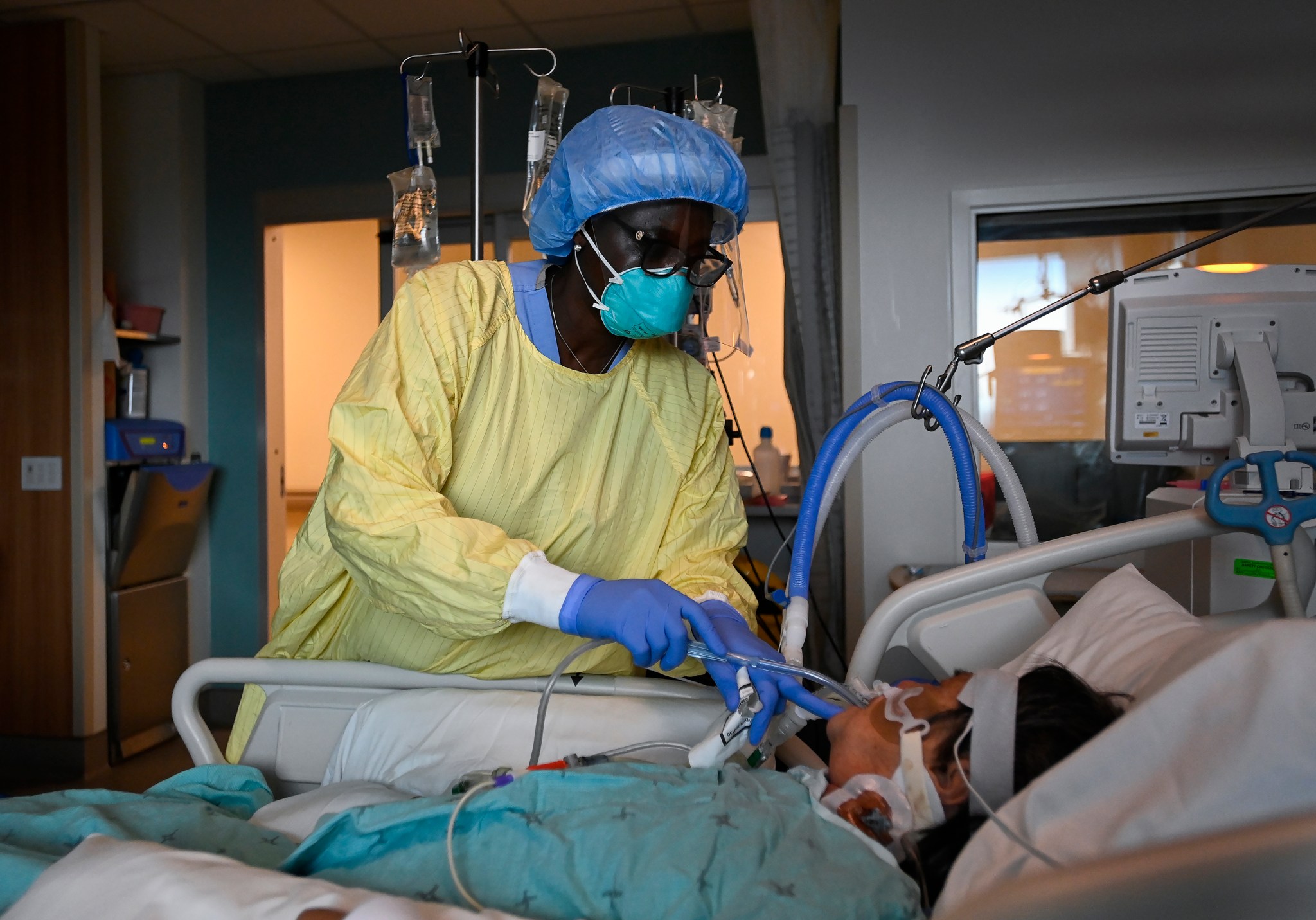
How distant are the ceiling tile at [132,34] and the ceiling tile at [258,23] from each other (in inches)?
2.6

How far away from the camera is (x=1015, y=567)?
1261mm

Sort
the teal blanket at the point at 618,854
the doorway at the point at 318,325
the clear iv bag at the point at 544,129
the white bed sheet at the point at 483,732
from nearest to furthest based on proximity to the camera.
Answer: the teal blanket at the point at 618,854, the white bed sheet at the point at 483,732, the clear iv bag at the point at 544,129, the doorway at the point at 318,325

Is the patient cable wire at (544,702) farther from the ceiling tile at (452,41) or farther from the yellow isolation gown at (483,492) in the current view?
the ceiling tile at (452,41)

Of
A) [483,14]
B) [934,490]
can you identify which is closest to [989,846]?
[934,490]

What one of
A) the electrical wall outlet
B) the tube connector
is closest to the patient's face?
the tube connector

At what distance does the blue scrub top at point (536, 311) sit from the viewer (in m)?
1.36

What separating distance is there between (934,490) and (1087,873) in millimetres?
2189

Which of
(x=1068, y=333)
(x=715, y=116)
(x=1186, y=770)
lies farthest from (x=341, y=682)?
(x=1068, y=333)

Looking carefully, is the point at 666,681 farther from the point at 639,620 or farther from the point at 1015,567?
the point at 1015,567

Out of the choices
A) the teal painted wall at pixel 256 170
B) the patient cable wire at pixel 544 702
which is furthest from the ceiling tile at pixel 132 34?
the patient cable wire at pixel 544 702

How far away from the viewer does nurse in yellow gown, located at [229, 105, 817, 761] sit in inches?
42.5

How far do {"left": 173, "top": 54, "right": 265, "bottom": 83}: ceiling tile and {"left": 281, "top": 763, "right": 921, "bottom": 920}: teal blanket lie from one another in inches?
140

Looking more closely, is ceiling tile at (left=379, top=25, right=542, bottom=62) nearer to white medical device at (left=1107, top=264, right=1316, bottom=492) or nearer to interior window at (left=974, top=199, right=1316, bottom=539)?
interior window at (left=974, top=199, right=1316, bottom=539)

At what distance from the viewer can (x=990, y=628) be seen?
1.36 meters
